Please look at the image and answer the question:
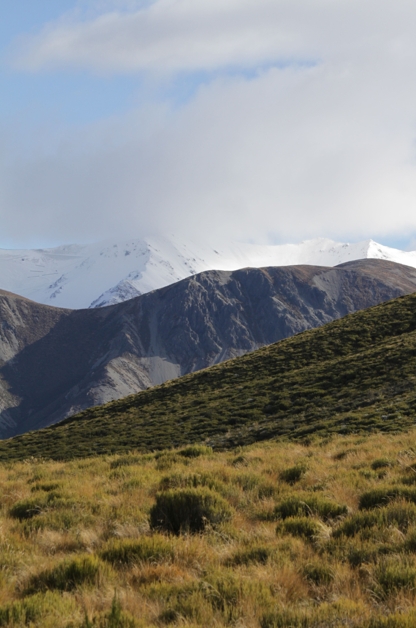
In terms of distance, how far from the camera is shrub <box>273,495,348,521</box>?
353 inches

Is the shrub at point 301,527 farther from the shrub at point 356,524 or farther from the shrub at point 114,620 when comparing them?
the shrub at point 114,620

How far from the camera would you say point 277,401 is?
1503 inches

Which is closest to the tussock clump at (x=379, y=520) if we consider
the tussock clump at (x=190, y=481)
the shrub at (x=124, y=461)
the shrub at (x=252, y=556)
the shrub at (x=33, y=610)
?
the shrub at (x=252, y=556)

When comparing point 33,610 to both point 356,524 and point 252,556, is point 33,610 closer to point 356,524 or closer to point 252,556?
point 252,556

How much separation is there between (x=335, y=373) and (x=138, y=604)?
1474 inches

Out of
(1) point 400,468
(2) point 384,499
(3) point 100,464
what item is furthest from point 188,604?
(3) point 100,464

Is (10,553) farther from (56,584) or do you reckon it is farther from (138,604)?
(138,604)

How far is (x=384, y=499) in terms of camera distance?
30.1 ft

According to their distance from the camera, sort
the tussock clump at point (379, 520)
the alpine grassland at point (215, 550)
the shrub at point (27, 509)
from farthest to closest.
Result: the shrub at point (27, 509), the tussock clump at point (379, 520), the alpine grassland at point (215, 550)

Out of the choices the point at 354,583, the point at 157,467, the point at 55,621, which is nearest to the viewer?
the point at 55,621

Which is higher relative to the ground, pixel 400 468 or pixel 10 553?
pixel 10 553

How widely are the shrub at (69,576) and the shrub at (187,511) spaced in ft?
6.42

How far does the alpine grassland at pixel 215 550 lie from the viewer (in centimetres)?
540

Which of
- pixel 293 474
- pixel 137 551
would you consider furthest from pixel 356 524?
pixel 293 474
